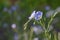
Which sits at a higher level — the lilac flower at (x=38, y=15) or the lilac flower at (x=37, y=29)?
the lilac flower at (x=38, y=15)

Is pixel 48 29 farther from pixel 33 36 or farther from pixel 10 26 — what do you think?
pixel 10 26

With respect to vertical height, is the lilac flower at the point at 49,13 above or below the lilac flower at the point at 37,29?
above

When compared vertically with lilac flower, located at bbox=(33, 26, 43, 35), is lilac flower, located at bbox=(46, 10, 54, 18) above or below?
above

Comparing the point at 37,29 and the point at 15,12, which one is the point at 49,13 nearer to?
the point at 37,29

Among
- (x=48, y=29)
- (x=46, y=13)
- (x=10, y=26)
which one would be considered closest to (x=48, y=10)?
(x=46, y=13)

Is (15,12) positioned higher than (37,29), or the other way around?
(15,12)

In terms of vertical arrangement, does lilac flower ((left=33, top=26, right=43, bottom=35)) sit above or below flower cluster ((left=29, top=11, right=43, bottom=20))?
below

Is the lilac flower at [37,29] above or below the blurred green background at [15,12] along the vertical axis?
below

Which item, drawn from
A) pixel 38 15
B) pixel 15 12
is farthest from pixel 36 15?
pixel 15 12
